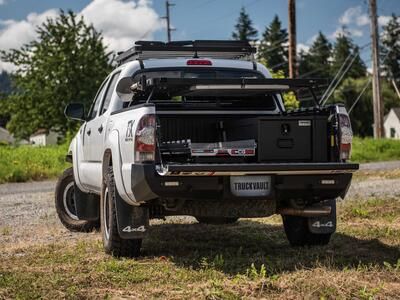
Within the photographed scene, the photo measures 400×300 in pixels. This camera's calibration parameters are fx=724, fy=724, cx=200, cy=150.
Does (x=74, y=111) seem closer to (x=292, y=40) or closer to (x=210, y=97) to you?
(x=210, y=97)

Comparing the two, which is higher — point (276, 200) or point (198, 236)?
point (276, 200)

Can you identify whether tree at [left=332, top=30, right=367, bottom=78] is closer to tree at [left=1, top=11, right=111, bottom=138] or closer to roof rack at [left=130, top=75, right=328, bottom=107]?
tree at [left=1, top=11, right=111, bottom=138]

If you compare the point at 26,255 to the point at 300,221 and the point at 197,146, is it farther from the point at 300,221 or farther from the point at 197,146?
the point at 300,221

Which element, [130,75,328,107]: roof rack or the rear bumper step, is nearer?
the rear bumper step

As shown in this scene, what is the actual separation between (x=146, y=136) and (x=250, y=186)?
3.40ft

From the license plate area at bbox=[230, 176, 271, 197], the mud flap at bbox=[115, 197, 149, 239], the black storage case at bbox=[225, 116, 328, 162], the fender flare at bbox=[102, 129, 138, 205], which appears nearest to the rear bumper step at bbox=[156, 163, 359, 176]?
the license plate area at bbox=[230, 176, 271, 197]

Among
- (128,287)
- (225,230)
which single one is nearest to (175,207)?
(128,287)

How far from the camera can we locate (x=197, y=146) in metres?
6.76

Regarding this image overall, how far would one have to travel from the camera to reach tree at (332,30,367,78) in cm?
9744

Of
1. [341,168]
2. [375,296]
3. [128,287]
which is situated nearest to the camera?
[375,296]

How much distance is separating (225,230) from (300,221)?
1.74 meters

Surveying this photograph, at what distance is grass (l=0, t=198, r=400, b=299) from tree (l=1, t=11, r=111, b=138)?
47.8 metres

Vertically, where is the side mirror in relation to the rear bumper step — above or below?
above

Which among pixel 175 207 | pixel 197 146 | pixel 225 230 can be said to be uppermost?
pixel 197 146
